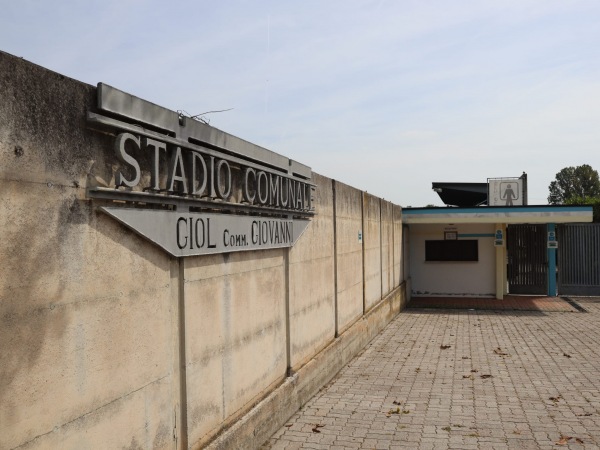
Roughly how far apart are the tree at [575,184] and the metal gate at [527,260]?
61.9m

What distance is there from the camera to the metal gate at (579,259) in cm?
1930

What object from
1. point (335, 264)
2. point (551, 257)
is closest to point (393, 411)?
point (335, 264)

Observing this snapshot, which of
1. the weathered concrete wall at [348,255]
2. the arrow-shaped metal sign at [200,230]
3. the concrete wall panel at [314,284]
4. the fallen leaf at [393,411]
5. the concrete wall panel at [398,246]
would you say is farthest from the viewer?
the concrete wall panel at [398,246]

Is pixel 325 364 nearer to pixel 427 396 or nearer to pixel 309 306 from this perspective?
pixel 309 306

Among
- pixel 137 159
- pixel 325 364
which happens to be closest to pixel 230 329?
pixel 137 159

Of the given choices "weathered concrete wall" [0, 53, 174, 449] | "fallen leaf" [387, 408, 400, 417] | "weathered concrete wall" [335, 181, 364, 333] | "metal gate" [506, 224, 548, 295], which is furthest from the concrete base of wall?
"metal gate" [506, 224, 548, 295]

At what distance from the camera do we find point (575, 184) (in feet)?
270

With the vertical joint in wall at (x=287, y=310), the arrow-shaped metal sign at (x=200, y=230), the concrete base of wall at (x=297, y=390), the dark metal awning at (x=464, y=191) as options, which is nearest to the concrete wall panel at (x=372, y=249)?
the concrete base of wall at (x=297, y=390)

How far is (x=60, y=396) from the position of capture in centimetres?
307

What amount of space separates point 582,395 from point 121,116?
23.6 ft

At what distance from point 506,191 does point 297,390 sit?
16.8 meters

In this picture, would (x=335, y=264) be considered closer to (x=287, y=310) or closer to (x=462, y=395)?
(x=287, y=310)

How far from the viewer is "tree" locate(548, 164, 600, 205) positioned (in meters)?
78.3

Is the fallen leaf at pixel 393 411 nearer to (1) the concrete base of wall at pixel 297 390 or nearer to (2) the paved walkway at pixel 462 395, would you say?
(2) the paved walkway at pixel 462 395
